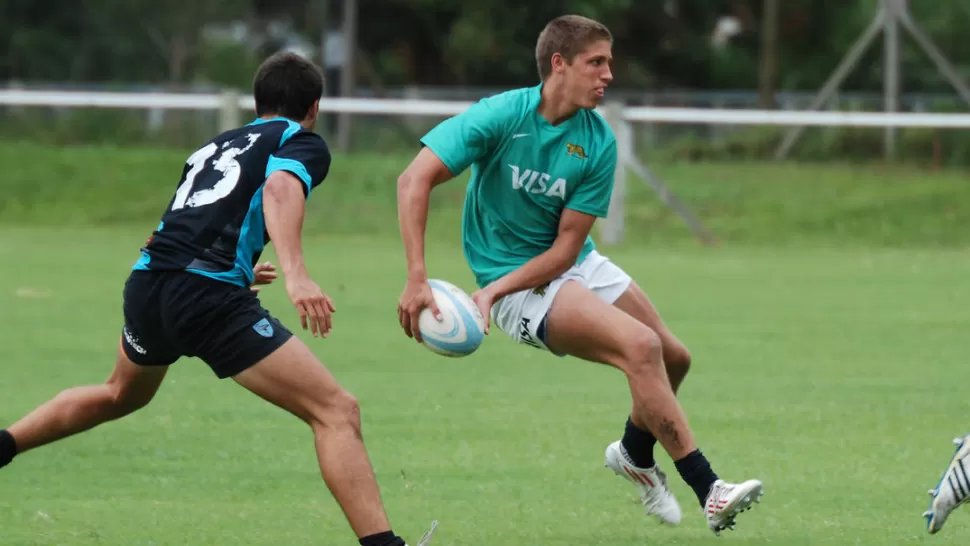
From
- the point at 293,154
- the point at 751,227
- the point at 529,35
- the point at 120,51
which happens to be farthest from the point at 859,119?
the point at 120,51

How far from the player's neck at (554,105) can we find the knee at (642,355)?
1.09 m

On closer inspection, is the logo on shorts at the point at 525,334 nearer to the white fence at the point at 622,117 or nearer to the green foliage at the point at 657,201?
the white fence at the point at 622,117

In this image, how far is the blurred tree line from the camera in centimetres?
4231

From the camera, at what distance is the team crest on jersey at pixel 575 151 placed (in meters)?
7.30

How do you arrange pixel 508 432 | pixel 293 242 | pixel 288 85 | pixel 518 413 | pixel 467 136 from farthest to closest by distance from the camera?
pixel 518 413
pixel 508 432
pixel 467 136
pixel 288 85
pixel 293 242

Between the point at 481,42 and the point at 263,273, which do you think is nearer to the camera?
the point at 263,273

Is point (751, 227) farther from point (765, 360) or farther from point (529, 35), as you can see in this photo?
point (529, 35)

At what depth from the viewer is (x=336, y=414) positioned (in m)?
5.77

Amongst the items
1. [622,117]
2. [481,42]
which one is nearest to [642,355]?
[622,117]

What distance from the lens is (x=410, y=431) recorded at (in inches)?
352

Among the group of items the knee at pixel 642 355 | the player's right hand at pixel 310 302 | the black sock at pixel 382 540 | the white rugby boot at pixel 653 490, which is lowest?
the white rugby boot at pixel 653 490

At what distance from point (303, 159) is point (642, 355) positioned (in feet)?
5.80

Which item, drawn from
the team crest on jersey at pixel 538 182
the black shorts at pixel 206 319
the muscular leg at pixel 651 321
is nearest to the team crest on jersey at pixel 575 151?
the team crest on jersey at pixel 538 182

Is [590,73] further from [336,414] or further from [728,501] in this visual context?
[336,414]
